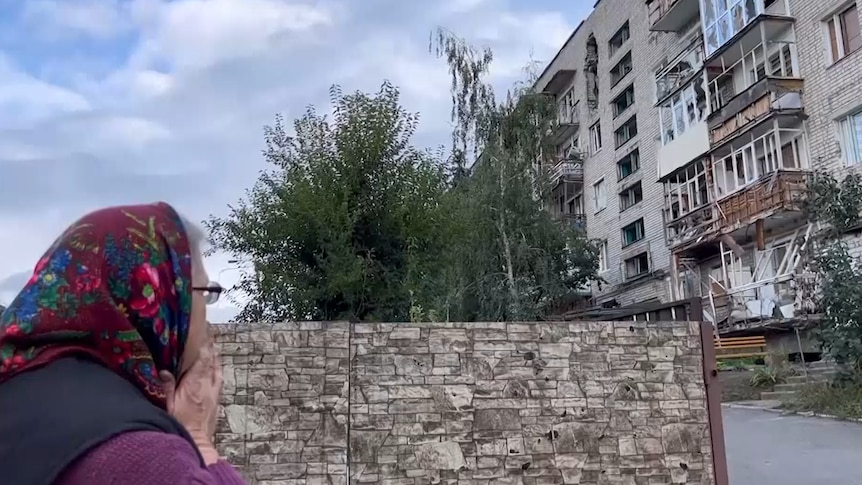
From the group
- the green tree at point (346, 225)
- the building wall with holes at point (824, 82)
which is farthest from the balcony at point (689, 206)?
the green tree at point (346, 225)

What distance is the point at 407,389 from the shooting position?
615cm

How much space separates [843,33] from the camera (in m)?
17.4

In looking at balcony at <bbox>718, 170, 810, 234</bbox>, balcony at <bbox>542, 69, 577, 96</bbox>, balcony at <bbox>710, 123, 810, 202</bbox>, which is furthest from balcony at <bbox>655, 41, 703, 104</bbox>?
balcony at <bbox>542, 69, 577, 96</bbox>

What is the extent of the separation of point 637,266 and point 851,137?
37.8ft

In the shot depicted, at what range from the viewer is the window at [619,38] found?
2909cm

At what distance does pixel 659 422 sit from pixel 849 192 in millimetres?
10997

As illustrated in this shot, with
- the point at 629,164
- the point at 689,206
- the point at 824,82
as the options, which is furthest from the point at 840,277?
the point at 629,164

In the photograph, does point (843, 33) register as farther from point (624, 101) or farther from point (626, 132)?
point (624, 101)

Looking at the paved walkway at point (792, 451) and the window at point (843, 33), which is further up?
the window at point (843, 33)

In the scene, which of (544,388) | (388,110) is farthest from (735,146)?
(544,388)

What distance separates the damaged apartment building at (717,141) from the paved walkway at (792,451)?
627cm

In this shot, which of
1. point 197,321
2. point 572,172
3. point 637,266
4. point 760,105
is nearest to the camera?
point 197,321

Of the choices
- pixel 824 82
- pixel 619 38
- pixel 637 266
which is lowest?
pixel 637 266

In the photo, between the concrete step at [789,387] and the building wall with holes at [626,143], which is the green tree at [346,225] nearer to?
the concrete step at [789,387]
